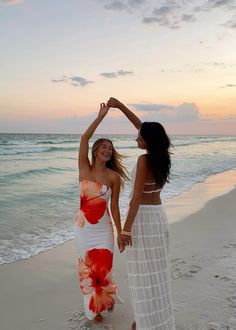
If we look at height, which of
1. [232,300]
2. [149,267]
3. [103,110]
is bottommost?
[232,300]

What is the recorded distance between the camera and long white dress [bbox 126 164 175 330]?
345 cm

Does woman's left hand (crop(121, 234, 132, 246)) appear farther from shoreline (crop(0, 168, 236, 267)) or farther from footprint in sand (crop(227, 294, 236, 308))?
shoreline (crop(0, 168, 236, 267))

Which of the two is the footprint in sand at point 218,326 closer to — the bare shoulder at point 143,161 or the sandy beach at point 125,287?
the sandy beach at point 125,287

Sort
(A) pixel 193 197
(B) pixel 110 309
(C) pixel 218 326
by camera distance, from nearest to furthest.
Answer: (C) pixel 218 326, (B) pixel 110 309, (A) pixel 193 197

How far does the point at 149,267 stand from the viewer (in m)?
3.46

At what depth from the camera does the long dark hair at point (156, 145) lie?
10.7ft

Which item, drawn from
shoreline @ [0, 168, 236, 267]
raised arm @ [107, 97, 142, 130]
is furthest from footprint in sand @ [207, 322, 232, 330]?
shoreline @ [0, 168, 236, 267]

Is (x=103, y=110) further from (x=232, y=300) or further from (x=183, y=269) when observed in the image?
(x=183, y=269)

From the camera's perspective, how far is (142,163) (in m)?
3.30

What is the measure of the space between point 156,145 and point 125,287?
8.07ft

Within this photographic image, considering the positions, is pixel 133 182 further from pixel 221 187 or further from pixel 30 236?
pixel 221 187

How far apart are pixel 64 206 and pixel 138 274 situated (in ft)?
24.4

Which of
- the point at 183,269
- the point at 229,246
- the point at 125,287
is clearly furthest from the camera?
the point at 229,246

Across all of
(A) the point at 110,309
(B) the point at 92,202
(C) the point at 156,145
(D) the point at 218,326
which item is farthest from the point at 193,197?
(C) the point at 156,145
